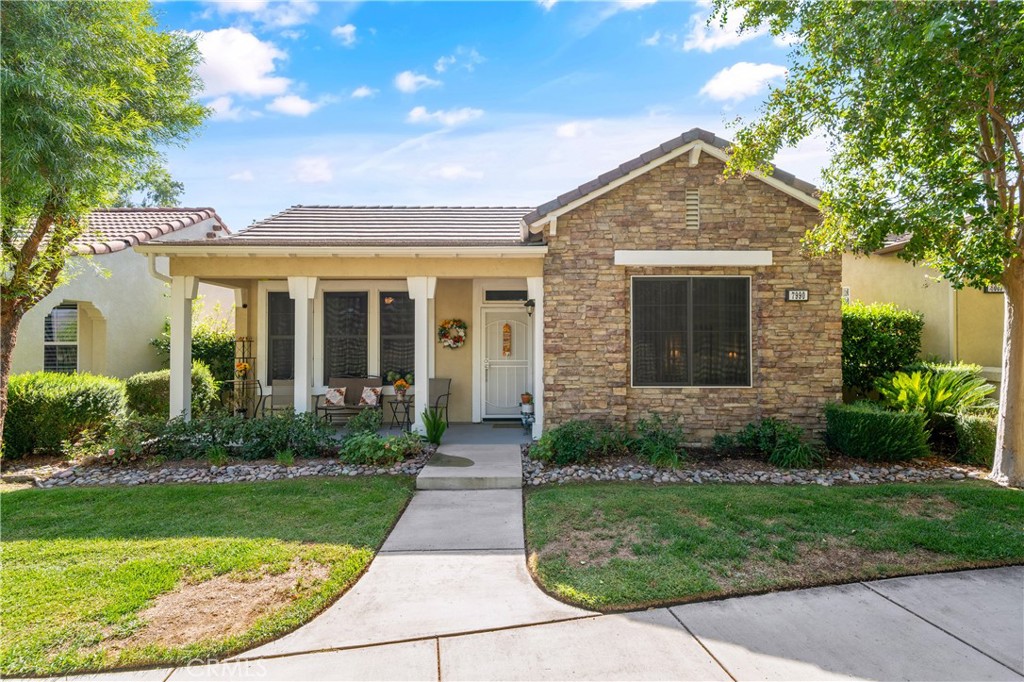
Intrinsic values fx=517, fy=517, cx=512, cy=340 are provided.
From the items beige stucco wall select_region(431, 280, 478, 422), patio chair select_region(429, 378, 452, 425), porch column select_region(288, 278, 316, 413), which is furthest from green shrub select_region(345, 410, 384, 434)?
beige stucco wall select_region(431, 280, 478, 422)

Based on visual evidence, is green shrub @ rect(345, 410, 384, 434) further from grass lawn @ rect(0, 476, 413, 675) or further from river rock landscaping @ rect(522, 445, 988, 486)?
river rock landscaping @ rect(522, 445, 988, 486)

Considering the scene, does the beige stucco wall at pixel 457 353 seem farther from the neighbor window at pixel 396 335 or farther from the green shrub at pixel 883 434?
the green shrub at pixel 883 434

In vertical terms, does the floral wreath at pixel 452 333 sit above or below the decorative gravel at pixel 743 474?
above

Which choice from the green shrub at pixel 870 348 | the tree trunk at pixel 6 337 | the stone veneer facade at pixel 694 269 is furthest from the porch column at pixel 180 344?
the green shrub at pixel 870 348

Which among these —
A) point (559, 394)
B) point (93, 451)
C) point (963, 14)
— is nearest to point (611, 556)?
point (559, 394)

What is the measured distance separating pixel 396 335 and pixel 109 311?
717 centimetres

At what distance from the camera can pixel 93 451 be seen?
24.9 feet

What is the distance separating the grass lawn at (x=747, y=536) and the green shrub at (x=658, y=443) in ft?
2.82

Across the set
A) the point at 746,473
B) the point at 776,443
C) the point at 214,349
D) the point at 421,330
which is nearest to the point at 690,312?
the point at 776,443

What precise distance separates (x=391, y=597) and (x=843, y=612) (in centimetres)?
314

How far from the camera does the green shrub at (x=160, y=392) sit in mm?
10562

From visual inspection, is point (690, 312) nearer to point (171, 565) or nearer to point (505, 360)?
point (505, 360)

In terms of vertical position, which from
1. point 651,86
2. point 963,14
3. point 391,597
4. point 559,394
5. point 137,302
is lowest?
point 391,597

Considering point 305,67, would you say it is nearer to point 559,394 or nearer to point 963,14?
point 559,394
